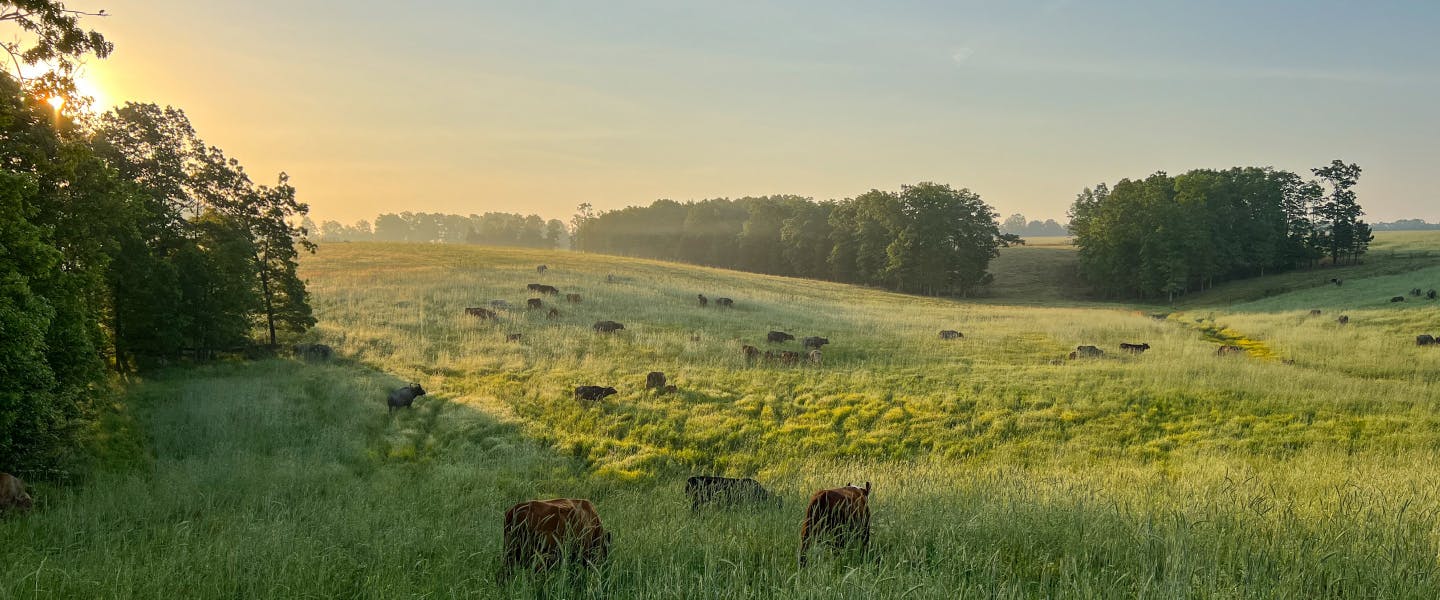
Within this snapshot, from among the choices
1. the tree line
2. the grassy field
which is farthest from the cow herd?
the tree line

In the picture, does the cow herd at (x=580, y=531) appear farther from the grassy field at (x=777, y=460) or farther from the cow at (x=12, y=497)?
the cow at (x=12, y=497)

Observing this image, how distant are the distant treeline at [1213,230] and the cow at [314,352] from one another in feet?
246

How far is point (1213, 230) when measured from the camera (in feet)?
227

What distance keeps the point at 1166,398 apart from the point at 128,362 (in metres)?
32.6

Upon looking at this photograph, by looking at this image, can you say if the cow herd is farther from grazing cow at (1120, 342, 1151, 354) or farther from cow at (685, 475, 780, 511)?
grazing cow at (1120, 342, 1151, 354)

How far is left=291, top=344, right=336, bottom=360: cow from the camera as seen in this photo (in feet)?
78.9

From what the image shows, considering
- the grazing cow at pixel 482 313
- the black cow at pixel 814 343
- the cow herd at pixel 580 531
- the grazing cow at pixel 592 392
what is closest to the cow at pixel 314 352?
the grazing cow at pixel 482 313

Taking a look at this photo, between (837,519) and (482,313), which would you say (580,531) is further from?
(482,313)

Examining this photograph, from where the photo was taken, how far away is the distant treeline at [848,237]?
7731 centimetres

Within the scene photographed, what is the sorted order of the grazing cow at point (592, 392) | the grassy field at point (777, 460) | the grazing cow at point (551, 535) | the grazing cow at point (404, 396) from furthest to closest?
the grazing cow at point (592, 392)
the grazing cow at point (404, 396)
the grazing cow at point (551, 535)
the grassy field at point (777, 460)

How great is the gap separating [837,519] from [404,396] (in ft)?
54.8

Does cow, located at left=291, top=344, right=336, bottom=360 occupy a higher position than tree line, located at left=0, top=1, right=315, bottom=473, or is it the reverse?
tree line, located at left=0, top=1, right=315, bottom=473

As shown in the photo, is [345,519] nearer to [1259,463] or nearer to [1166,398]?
[1259,463]

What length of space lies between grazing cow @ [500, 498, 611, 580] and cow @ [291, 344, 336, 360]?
23.3 metres
